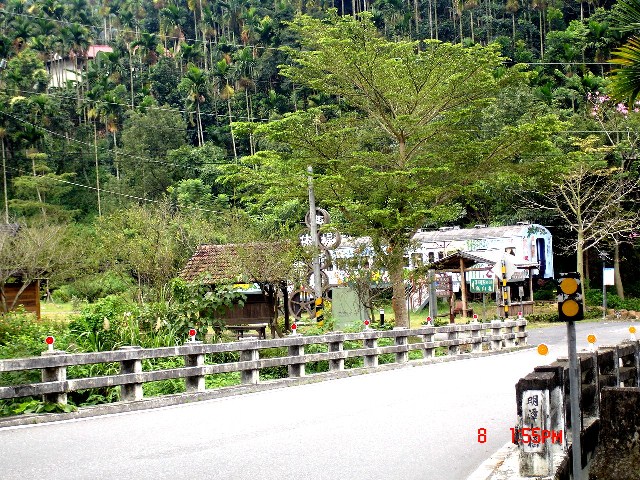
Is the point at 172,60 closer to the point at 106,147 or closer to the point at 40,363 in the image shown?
the point at 106,147

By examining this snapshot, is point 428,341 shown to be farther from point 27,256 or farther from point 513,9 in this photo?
point 513,9

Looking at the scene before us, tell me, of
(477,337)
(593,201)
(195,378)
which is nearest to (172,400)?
(195,378)

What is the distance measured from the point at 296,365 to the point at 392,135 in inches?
661

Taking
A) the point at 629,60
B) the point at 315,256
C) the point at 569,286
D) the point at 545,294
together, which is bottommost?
the point at 545,294

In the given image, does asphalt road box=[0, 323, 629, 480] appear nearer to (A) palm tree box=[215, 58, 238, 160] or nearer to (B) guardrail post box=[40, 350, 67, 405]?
(B) guardrail post box=[40, 350, 67, 405]

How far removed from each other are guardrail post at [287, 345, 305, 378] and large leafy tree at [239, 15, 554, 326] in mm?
12585

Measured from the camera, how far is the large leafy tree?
3269 cm

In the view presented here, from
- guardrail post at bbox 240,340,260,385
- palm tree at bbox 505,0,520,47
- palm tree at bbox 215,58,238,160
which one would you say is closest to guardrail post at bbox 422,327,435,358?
guardrail post at bbox 240,340,260,385

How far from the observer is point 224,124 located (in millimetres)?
97125

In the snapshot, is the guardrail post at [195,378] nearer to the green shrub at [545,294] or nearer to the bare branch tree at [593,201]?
the bare branch tree at [593,201]

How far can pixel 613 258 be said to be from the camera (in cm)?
6675

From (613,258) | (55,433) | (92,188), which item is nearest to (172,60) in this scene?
(92,188)

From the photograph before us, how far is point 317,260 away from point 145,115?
58.7 meters
